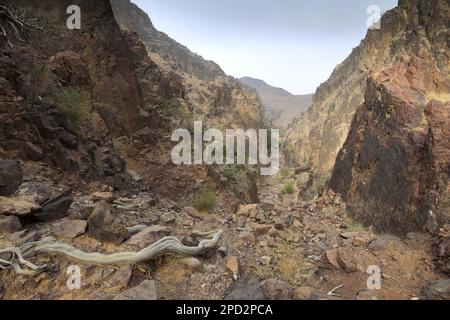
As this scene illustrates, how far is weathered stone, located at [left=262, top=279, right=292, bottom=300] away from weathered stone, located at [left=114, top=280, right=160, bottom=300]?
4.19 feet

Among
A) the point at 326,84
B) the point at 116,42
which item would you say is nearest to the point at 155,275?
the point at 116,42

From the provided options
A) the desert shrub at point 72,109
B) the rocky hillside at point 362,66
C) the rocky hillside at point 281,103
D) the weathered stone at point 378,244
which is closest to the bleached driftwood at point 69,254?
the weathered stone at point 378,244

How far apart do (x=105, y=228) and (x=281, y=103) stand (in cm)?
9470

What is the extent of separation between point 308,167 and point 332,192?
19.5 meters

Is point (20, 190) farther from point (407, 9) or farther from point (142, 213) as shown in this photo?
point (407, 9)

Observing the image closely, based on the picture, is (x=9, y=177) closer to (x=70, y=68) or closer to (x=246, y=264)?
(x=246, y=264)

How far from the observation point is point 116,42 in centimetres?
1086

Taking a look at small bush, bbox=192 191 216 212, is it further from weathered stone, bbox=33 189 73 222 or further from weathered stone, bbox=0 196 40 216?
weathered stone, bbox=0 196 40 216

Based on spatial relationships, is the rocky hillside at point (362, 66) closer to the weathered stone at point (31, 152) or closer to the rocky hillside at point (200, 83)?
the rocky hillside at point (200, 83)

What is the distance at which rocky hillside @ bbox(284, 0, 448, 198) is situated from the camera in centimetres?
985

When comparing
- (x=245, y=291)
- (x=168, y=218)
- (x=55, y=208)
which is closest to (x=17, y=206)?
(x=55, y=208)

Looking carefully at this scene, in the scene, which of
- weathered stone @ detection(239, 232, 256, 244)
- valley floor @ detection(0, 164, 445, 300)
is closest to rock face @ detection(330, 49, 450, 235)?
valley floor @ detection(0, 164, 445, 300)
